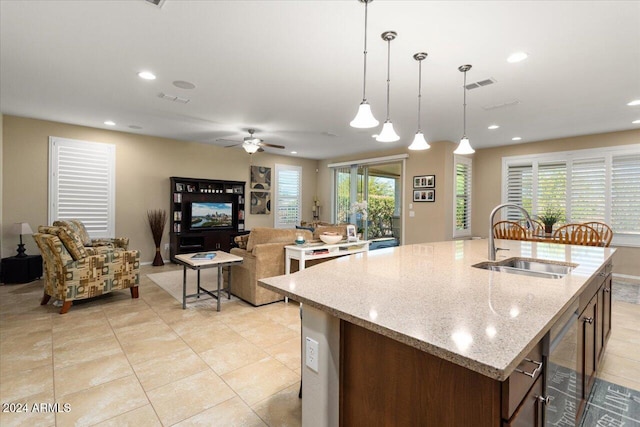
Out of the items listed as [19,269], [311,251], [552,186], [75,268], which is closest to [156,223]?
[19,269]

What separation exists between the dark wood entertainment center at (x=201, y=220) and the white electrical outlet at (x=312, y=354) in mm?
6035

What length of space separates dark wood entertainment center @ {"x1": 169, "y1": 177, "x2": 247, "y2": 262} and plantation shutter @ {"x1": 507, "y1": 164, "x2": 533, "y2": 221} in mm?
6185

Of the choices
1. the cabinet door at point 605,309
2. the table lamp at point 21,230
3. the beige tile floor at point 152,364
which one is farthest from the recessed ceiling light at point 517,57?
the table lamp at point 21,230

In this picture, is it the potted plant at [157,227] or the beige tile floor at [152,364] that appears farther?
the potted plant at [157,227]

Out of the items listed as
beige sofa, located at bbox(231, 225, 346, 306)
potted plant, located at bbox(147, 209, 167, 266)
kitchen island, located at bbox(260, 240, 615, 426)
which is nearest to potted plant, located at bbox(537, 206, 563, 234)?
beige sofa, located at bbox(231, 225, 346, 306)

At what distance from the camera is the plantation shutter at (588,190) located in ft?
19.1

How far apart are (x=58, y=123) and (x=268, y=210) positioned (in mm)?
4592

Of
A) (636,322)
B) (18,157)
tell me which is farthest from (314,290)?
(18,157)

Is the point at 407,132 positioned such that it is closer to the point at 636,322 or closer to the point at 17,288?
the point at 636,322

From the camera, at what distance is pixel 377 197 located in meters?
8.21

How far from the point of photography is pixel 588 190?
5965 millimetres

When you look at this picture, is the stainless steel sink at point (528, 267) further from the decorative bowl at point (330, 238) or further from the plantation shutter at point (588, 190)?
the plantation shutter at point (588, 190)

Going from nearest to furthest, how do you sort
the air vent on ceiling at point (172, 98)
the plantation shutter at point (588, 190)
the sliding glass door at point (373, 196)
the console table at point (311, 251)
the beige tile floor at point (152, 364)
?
the beige tile floor at point (152, 364), the console table at point (311, 251), the air vent on ceiling at point (172, 98), the plantation shutter at point (588, 190), the sliding glass door at point (373, 196)

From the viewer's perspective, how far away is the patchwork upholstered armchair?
354 cm
